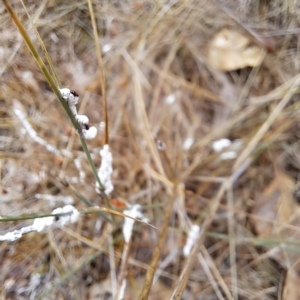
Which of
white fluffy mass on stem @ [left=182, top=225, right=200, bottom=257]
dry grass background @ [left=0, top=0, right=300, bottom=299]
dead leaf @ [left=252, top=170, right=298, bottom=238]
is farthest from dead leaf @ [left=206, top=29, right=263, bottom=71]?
white fluffy mass on stem @ [left=182, top=225, right=200, bottom=257]

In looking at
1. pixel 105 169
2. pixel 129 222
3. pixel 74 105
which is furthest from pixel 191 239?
Result: pixel 74 105

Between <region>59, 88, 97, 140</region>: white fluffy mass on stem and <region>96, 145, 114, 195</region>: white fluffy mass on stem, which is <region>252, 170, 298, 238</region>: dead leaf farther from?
<region>59, 88, 97, 140</region>: white fluffy mass on stem

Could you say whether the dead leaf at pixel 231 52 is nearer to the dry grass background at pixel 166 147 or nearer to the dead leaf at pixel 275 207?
the dry grass background at pixel 166 147

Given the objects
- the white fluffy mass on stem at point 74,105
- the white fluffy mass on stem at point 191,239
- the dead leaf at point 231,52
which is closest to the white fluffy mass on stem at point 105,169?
the white fluffy mass on stem at point 74,105

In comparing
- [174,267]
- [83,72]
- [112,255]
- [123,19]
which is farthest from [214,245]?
[123,19]

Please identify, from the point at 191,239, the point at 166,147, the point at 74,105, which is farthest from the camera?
the point at 166,147

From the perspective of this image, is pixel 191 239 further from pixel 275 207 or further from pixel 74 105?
pixel 74 105
